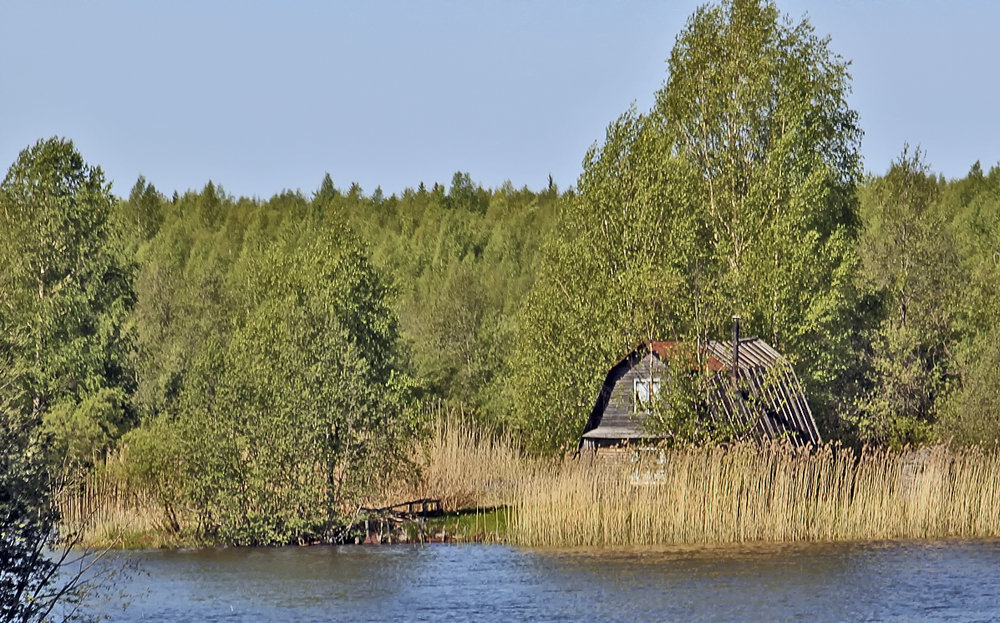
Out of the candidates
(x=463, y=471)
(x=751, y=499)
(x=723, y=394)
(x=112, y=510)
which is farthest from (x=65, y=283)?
(x=751, y=499)

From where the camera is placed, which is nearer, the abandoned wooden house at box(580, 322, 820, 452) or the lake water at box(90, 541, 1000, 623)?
the lake water at box(90, 541, 1000, 623)

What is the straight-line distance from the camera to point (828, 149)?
59125 mm

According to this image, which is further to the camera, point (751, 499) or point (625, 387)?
point (625, 387)

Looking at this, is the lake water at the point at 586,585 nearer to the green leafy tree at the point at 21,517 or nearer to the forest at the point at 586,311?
the forest at the point at 586,311

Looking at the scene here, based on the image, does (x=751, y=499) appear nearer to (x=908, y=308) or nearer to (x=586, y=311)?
(x=586, y=311)

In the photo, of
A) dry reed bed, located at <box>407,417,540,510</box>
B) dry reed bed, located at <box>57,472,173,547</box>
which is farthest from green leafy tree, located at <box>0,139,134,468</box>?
dry reed bed, located at <box>407,417,540,510</box>

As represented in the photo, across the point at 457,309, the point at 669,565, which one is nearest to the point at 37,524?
the point at 669,565

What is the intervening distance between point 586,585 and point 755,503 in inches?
256

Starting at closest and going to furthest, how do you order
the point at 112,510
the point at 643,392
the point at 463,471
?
the point at 112,510 → the point at 643,392 → the point at 463,471

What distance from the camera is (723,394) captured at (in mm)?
46188

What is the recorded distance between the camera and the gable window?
45.9 metres

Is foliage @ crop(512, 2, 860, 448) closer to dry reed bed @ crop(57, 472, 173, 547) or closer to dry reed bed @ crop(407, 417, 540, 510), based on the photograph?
dry reed bed @ crop(407, 417, 540, 510)

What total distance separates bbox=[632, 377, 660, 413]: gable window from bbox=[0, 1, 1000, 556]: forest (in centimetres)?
164

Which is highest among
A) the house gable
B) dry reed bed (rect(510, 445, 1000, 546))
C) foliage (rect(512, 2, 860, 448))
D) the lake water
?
foliage (rect(512, 2, 860, 448))
